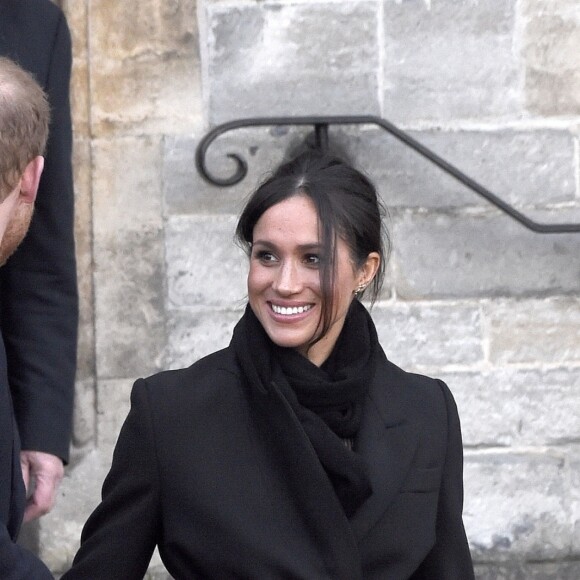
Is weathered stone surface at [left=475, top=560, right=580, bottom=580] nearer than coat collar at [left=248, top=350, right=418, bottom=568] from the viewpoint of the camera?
No

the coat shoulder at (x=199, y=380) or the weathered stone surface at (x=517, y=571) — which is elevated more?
the coat shoulder at (x=199, y=380)

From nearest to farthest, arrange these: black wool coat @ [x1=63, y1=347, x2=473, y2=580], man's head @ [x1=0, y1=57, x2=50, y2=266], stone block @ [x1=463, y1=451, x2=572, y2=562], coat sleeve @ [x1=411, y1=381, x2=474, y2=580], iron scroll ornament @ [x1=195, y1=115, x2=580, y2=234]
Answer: man's head @ [x1=0, y1=57, x2=50, y2=266] → black wool coat @ [x1=63, y1=347, x2=473, y2=580] → coat sleeve @ [x1=411, y1=381, x2=474, y2=580] → iron scroll ornament @ [x1=195, y1=115, x2=580, y2=234] → stone block @ [x1=463, y1=451, x2=572, y2=562]

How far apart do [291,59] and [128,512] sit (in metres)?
1.96

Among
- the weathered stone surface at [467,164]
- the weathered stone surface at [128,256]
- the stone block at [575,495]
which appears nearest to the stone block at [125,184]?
the weathered stone surface at [128,256]

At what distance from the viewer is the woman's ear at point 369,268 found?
249 cm

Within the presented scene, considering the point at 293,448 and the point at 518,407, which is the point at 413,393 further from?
the point at 518,407

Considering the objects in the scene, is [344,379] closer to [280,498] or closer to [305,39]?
[280,498]

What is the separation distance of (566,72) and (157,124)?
1.20 m

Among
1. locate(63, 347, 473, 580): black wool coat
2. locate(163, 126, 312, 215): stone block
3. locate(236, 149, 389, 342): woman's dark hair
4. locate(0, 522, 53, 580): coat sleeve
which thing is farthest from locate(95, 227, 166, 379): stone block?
locate(0, 522, 53, 580): coat sleeve

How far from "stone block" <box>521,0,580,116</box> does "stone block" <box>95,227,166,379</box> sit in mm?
1175

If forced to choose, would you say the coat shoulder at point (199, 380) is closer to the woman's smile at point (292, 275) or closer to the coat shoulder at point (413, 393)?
the woman's smile at point (292, 275)

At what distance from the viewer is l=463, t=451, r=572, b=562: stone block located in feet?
13.2

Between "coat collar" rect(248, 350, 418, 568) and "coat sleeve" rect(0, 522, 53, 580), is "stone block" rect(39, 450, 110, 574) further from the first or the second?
"coat sleeve" rect(0, 522, 53, 580)

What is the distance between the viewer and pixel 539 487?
13.3 ft
